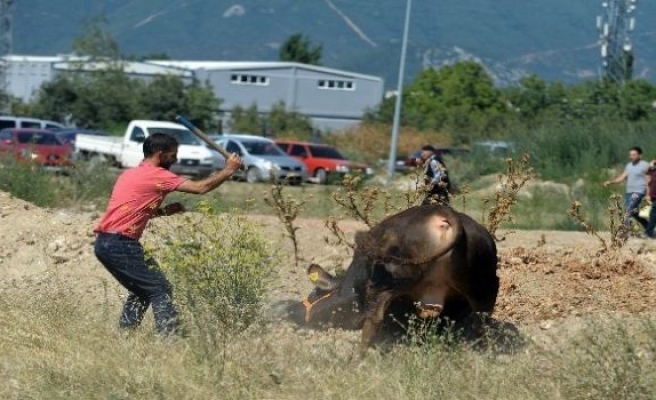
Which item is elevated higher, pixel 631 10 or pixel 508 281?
pixel 631 10

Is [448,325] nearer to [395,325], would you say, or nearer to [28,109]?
[395,325]

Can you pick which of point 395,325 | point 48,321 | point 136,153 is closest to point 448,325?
point 395,325

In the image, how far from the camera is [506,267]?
12.7m

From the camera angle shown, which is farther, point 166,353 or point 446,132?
point 446,132

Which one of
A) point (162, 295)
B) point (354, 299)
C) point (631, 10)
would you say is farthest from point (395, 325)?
point (631, 10)

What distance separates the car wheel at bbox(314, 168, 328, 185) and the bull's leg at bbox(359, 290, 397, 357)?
31.9 m

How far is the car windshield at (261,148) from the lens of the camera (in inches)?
1630

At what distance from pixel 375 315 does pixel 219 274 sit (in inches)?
42.7

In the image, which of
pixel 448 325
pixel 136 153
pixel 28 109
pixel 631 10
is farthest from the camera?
pixel 631 10

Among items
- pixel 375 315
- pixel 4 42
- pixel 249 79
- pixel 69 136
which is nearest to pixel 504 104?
pixel 249 79

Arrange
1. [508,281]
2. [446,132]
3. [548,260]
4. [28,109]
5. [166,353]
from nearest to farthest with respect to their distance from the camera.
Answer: [166,353] < [508,281] < [548,260] < [446,132] < [28,109]

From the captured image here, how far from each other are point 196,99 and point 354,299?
50492 millimetres

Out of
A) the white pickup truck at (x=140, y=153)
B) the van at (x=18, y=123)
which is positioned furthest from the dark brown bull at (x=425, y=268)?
the van at (x=18, y=123)

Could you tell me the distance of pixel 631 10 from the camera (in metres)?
66.7
